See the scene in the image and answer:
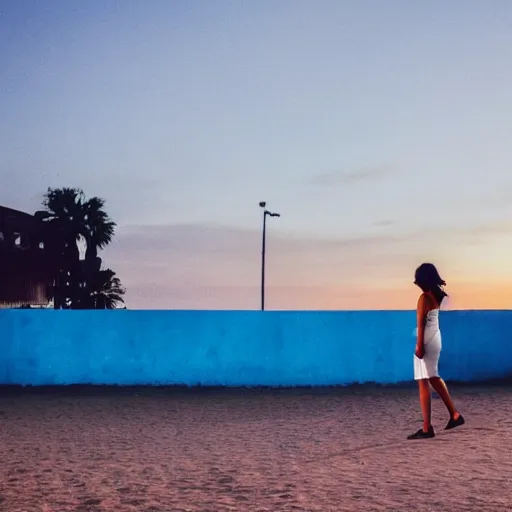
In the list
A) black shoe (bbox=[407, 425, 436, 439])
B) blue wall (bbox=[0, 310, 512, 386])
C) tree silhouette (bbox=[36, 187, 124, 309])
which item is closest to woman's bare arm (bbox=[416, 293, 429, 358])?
black shoe (bbox=[407, 425, 436, 439])

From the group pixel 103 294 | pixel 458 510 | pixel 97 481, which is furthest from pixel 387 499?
pixel 103 294

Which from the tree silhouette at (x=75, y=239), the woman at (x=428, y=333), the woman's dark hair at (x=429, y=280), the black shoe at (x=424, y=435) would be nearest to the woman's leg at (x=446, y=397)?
the woman at (x=428, y=333)

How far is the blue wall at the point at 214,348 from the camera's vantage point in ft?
54.7

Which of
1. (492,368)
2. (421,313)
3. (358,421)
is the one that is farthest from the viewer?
(492,368)

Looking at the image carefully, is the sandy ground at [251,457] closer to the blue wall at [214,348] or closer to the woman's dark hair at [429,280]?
the woman's dark hair at [429,280]

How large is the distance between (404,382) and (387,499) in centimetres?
1111

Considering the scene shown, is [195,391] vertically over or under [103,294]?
under

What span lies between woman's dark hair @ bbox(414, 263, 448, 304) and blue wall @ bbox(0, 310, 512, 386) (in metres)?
8.44

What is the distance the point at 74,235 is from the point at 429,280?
35.8 metres

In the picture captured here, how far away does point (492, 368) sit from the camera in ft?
57.7

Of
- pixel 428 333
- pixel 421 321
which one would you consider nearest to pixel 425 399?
pixel 428 333

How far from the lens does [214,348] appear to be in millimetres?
16906

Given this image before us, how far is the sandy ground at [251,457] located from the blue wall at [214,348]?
2688 millimetres

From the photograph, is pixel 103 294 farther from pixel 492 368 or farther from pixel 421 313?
pixel 421 313
